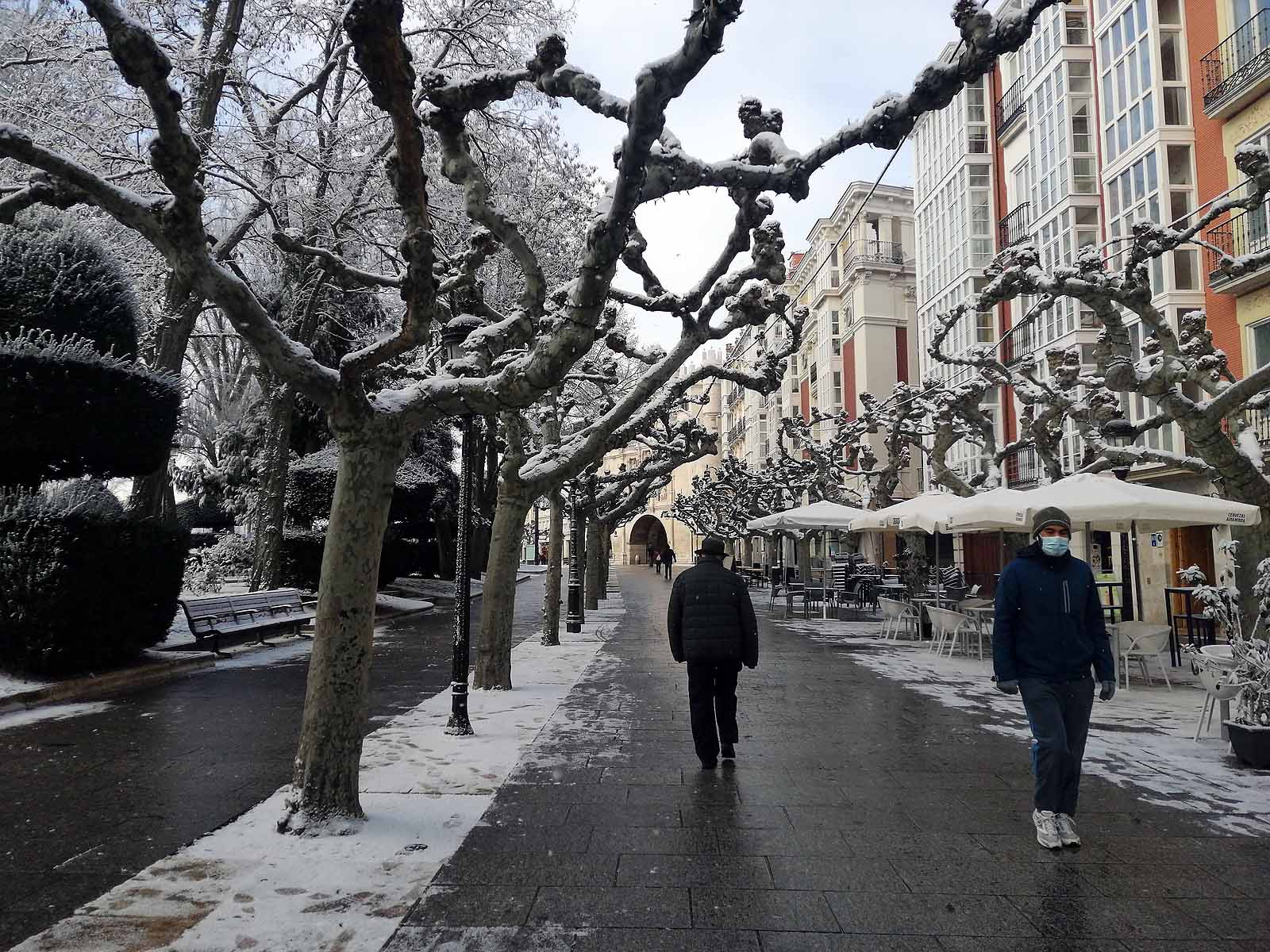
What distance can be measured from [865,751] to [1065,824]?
255cm

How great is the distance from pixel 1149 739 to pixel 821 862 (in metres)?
4.68

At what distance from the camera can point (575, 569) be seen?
1952 cm

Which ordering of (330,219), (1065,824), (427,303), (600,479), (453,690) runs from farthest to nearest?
(600,479) → (330,219) → (453,690) → (427,303) → (1065,824)

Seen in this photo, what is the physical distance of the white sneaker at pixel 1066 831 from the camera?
489cm

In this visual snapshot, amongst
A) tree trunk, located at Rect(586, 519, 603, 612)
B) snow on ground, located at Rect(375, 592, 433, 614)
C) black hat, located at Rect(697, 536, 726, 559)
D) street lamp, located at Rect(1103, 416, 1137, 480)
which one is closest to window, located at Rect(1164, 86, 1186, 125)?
street lamp, located at Rect(1103, 416, 1137, 480)

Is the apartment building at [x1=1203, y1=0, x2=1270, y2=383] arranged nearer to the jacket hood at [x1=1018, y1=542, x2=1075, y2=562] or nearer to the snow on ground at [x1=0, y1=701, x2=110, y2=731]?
the jacket hood at [x1=1018, y1=542, x2=1075, y2=562]

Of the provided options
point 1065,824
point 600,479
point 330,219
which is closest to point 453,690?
point 1065,824

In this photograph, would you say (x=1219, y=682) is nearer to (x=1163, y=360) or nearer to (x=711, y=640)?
(x=711, y=640)

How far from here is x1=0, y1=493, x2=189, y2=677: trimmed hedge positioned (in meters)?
10.3

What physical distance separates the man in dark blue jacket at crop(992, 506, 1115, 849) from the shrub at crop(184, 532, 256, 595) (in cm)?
2380

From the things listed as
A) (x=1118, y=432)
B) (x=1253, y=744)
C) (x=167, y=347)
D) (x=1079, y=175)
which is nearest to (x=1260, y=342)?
(x=1079, y=175)

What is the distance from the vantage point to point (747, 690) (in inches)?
423

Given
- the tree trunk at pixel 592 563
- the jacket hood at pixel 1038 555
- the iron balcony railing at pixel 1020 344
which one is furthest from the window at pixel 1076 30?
the jacket hood at pixel 1038 555

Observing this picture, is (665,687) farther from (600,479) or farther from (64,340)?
(600,479)
